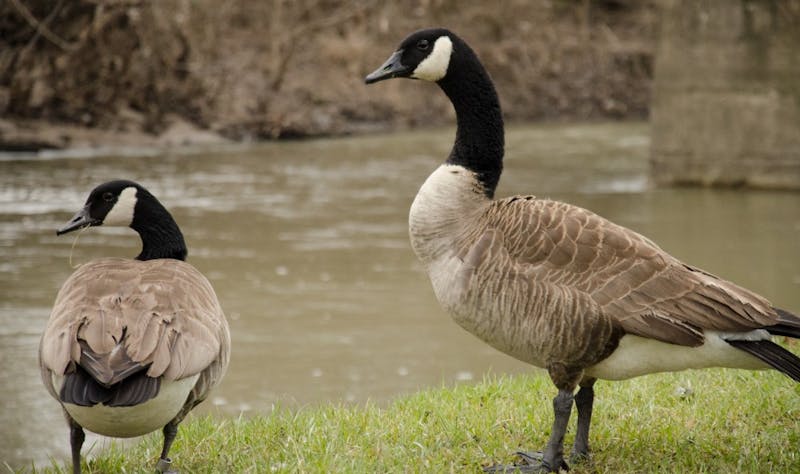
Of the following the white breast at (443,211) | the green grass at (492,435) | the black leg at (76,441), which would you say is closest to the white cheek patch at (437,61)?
the white breast at (443,211)

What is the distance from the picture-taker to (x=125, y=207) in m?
5.16

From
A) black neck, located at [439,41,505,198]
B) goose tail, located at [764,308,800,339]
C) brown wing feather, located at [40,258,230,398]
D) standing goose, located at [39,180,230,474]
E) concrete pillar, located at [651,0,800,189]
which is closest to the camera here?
standing goose, located at [39,180,230,474]

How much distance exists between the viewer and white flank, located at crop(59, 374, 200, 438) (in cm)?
395

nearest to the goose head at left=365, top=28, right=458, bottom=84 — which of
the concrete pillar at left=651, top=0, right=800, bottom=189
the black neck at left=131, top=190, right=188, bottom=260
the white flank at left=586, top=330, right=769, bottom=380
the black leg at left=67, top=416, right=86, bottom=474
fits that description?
the black neck at left=131, top=190, right=188, bottom=260

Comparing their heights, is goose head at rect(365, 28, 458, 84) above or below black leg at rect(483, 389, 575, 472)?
above

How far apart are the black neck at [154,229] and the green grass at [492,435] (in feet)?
2.92

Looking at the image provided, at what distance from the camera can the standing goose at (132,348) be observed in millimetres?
3873

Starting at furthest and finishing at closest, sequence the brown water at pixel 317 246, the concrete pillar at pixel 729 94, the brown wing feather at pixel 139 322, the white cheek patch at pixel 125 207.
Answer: the concrete pillar at pixel 729 94, the brown water at pixel 317 246, the white cheek patch at pixel 125 207, the brown wing feather at pixel 139 322

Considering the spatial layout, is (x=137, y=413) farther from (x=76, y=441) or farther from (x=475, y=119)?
(x=475, y=119)

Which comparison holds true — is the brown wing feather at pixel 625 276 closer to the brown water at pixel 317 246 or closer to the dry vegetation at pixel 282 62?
the brown water at pixel 317 246

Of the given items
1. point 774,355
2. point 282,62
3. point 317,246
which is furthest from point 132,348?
point 282,62

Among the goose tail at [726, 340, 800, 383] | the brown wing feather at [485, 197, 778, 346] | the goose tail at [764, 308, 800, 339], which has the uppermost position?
the brown wing feather at [485, 197, 778, 346]

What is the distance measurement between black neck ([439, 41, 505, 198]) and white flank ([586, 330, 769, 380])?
1004 millimetres

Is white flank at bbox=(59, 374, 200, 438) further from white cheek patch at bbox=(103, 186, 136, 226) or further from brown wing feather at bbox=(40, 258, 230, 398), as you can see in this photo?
white cheek patch at bbox=(103, 186, 136, 226)
